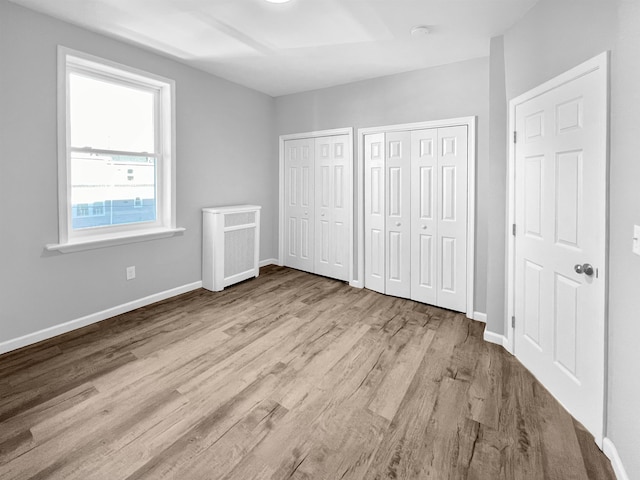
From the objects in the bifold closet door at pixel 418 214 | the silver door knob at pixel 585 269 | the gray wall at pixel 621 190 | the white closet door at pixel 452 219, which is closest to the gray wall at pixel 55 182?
the bifold closet door at pixel 418 214

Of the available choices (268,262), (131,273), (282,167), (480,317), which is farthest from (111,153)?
(480,317)

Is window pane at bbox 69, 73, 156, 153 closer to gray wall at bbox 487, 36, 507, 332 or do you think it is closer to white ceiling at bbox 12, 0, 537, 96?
white ceiling at bbox 12, 0, 537, 96

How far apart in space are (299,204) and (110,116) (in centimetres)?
260

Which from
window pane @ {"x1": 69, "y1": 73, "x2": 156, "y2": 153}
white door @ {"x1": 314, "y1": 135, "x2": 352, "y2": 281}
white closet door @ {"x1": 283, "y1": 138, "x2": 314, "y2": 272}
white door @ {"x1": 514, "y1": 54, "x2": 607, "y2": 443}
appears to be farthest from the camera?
white closet door @ {"x1": 283, "y1": 138, "x2": 314, "y2": 272}

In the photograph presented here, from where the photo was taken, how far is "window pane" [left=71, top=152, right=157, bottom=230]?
3207 millimetres

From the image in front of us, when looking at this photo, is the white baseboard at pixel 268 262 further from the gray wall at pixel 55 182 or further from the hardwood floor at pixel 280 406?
the hardwood floor at pixel 280 406

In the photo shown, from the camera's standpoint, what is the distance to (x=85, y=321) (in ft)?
10.5

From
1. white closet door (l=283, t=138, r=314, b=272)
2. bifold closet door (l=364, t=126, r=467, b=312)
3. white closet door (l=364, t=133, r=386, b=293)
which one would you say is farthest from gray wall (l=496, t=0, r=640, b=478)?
white closet door (l=283, t=138, r=314, b=272)

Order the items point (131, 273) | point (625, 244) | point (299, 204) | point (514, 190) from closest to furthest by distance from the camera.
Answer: point (625, 244)
point (514, 190)
point (131, 273)
point (299, 204)

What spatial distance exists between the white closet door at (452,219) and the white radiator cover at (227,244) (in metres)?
2.42

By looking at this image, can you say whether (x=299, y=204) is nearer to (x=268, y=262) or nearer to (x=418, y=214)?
(x=268, y=262)

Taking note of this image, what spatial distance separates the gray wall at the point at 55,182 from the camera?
267 centimetres

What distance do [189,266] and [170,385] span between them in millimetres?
2131

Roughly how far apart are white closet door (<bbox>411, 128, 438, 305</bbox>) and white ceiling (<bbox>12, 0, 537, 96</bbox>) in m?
0.85
